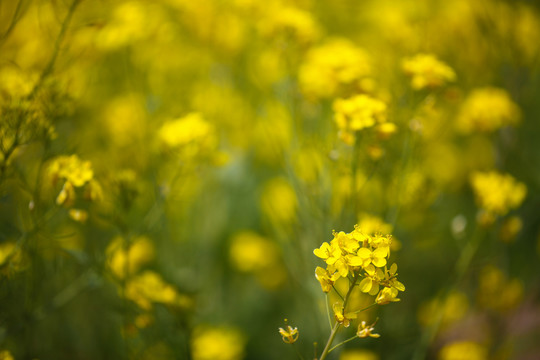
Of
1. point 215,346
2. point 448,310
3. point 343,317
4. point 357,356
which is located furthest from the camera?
point 448,310

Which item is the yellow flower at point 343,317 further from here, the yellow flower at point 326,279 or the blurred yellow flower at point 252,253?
the blurred yellow flower at point 252,253

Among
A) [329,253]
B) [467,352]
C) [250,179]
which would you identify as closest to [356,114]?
[329,253]

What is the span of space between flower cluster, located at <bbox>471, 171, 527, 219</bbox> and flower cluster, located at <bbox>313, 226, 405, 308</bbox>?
32.9 inches

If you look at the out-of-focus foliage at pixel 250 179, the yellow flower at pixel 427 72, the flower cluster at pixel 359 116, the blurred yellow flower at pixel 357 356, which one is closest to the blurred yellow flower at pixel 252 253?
the out-of-focus foliage at pixel 250 179

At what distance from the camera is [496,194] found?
5.20 ft

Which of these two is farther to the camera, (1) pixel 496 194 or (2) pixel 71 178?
(1) pixel 496 194

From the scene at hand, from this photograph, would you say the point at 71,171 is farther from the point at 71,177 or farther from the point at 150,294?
the point at 150,294

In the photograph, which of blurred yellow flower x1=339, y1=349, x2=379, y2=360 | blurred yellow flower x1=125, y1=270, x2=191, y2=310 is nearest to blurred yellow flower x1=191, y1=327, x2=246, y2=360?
blurred yellow flower x1=125, y1=270, x2=191, y2=310

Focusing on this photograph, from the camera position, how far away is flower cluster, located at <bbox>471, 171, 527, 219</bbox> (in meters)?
1.58

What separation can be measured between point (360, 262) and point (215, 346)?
119 cm


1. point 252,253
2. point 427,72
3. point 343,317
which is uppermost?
point 427,72

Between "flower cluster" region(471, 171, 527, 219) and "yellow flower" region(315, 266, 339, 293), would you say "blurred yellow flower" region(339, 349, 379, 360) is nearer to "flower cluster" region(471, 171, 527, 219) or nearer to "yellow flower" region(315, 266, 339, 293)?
"flower cluster" region(471, 171, 527, 219)

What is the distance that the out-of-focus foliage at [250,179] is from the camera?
1.48m

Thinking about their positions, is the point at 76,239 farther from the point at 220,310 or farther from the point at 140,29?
the point at 140,29
